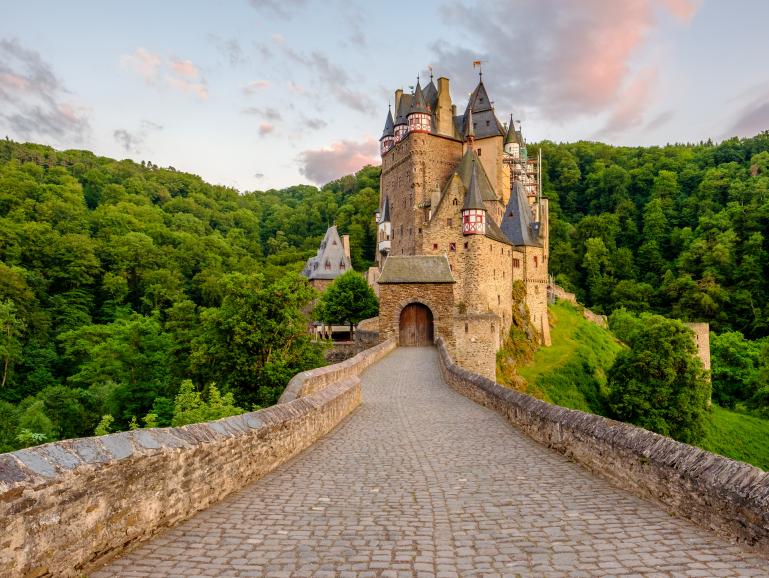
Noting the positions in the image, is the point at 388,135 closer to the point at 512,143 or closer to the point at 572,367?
the point at 512,143

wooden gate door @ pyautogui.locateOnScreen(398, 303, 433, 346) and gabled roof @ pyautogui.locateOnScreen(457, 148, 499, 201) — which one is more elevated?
gabled roof @ pyautogui.locateOnScreen(457, 148, 499, 201)

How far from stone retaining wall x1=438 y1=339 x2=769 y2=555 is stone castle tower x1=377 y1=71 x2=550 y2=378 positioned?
832 inches

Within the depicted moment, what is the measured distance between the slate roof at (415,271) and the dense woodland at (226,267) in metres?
5.79

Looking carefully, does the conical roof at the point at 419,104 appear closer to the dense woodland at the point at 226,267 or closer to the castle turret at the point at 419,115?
the castle turret at the point at 419,115

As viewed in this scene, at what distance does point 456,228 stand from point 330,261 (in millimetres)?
28961

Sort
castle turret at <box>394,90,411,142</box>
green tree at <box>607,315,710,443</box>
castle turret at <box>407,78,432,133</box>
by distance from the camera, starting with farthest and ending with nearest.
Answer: castle turret at <box>394,90,411,142</box> → castle turret at <box>407,78,432,133</box> → green tree at <box>607,315,710,443</box>

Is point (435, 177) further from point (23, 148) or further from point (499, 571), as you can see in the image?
point (23, 148)

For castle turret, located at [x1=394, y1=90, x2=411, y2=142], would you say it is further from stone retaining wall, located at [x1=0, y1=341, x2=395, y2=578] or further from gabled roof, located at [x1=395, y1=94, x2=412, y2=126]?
stone retaining wall, located at [x1=0, y1=341, x2=395, y2=578]

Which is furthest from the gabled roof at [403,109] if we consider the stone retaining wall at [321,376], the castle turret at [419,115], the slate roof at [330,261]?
the stone retaining wall at [321,376]

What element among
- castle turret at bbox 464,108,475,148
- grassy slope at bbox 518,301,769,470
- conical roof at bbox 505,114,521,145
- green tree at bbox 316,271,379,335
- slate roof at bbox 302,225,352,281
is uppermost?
conical roof at bbox 505,114,521,145

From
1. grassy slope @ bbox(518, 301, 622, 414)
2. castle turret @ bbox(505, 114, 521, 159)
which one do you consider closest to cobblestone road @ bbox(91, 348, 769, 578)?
grassy slope @ bbox(518, 301, 622, 414)

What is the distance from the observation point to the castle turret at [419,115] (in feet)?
151

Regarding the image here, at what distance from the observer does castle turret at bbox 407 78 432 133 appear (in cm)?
4591

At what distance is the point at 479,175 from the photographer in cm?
4275
